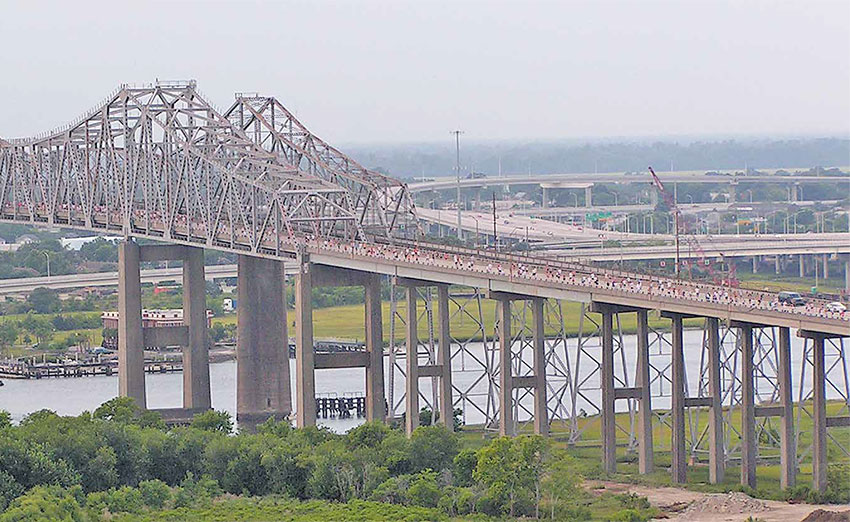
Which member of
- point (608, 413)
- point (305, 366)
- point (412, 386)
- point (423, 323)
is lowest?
point (608, 413)

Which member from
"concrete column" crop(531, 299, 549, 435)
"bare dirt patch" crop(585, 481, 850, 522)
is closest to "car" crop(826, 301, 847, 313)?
"bare dirt patch" crop(585, 481, 850, 522)

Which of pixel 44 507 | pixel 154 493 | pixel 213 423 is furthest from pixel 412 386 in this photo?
pixel 44 507

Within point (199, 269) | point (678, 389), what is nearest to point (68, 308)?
point (199, 269)

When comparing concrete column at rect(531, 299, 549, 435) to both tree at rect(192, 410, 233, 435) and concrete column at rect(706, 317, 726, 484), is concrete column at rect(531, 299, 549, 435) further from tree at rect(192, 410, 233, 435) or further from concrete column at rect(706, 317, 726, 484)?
tree at rect(192, 410, 233, 435)

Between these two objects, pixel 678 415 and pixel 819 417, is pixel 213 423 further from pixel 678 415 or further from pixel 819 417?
pixel 819 417

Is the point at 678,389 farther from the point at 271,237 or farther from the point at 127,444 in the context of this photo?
the point at 271,237

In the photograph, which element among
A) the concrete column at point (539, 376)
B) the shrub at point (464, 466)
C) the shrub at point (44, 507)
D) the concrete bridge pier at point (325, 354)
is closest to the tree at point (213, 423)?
the concrete bridge pier at point (325, 354)
